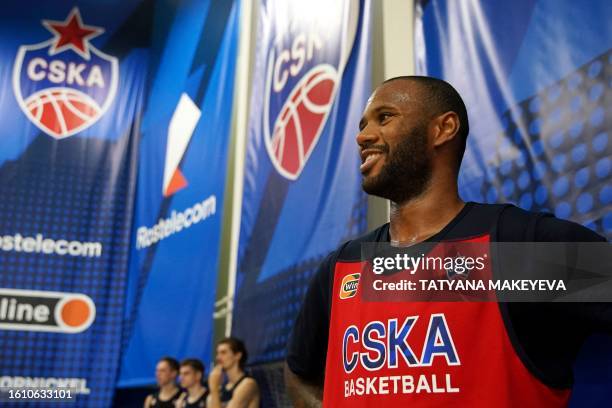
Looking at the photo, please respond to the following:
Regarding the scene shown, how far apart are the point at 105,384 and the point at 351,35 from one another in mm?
4611

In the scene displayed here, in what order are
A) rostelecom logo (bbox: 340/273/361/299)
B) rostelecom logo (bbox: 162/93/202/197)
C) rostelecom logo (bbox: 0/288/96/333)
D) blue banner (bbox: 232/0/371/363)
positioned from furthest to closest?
rostelecom logo (bbox: 0/288/96/333) < rostelecom logo (bbox: 162/93/202/197) < blue banner (bbox: 232/0/371/363) < rostelecom logo (bbox: 340/273/361/299)

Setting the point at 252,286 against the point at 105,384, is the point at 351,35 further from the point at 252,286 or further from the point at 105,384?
the point at 105,384

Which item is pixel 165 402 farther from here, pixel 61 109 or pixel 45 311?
pixel 61 109

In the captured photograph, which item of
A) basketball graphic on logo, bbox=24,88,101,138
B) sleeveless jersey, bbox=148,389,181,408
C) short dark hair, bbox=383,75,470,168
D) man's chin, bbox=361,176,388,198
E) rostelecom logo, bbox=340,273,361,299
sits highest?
basketball graphic on logo, bbox=24,88,101,138

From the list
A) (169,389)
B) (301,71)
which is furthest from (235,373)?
(301,71)

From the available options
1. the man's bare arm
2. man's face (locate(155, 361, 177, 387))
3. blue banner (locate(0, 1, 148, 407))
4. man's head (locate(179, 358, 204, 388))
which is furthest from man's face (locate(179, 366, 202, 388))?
the man's bare arm

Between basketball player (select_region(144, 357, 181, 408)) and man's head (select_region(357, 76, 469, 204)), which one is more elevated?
man's head (select_region(357, 76, 469, 204))

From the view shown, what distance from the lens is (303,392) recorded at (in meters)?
1.49

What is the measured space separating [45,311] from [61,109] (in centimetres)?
201

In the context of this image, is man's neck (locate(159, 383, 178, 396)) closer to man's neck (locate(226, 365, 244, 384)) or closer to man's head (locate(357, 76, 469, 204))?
man's neck (locate(226, 365, 244, 384))

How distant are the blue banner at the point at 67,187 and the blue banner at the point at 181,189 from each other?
26 centimetres

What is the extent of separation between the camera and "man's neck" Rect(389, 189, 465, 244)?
4.71 ft

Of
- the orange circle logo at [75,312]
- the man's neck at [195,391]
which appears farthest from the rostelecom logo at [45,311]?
the man's neck at [195,391]

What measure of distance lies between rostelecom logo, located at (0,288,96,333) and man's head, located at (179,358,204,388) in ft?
8.48
